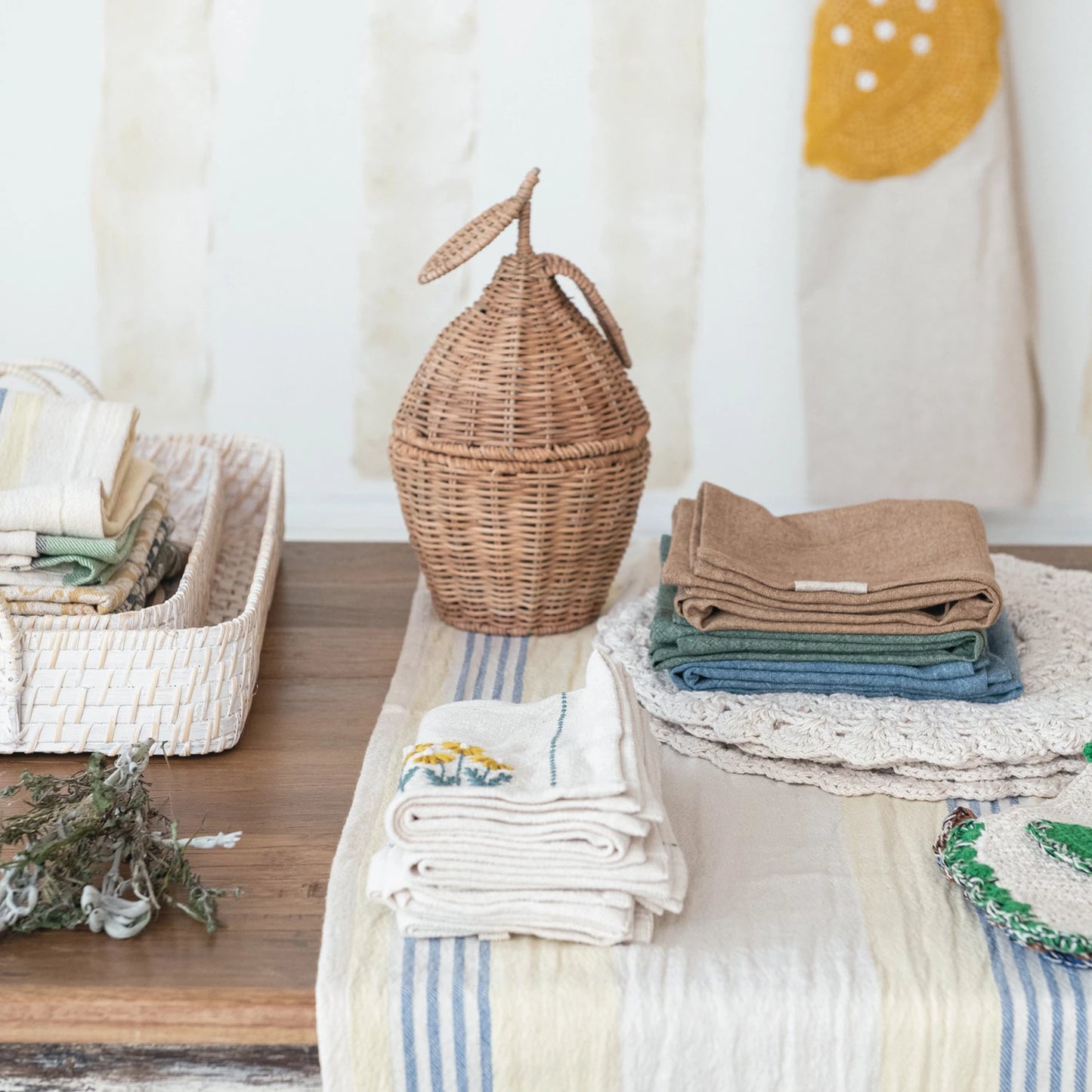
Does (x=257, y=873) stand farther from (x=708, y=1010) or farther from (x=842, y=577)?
(x=842, y=577)

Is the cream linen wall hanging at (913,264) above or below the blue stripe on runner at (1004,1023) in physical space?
above

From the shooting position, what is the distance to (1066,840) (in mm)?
847

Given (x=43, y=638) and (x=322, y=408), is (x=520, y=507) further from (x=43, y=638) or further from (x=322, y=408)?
(x=322, y=408)

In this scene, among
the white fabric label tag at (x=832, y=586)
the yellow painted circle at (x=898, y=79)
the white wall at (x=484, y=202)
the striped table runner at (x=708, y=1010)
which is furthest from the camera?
the white wall at (x=484, y=202)

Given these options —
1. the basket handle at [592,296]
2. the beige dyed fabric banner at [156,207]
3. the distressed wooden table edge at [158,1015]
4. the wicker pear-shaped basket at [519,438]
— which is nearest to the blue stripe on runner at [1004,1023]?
the distressed wooden table edge at [158,1015]

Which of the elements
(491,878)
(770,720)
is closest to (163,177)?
(770,720)

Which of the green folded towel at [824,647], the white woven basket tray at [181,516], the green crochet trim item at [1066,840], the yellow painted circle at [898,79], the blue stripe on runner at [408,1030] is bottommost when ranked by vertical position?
the blue stripe on runner at [408,1030]

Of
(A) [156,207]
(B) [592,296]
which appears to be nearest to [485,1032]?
(B) [592,296]

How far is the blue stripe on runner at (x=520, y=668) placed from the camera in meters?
1.21

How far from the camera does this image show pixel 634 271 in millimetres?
2135

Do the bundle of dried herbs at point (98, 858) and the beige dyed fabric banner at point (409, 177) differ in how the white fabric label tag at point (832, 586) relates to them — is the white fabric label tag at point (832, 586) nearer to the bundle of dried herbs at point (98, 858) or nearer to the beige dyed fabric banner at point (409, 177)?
the bundle of dried herbs at point (98, 858)

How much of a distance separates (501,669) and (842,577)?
13.4 inches

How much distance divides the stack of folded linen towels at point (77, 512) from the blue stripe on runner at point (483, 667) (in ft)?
1.05

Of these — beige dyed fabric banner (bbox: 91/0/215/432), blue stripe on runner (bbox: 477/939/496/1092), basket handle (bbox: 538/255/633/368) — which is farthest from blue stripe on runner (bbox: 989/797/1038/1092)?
beige dyed fabric banner (bbox: 91/0/215/432)
